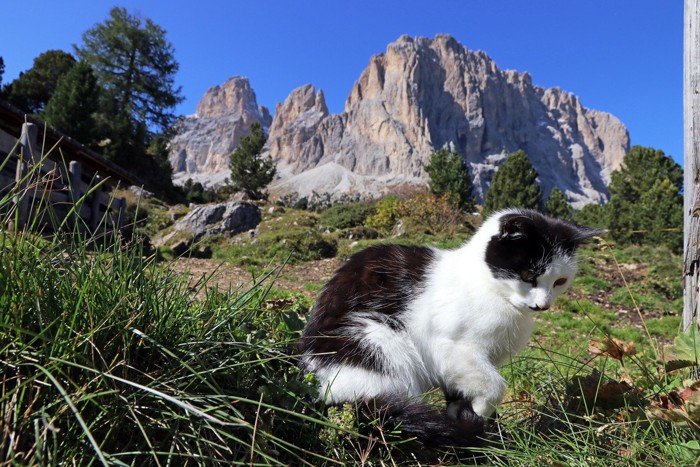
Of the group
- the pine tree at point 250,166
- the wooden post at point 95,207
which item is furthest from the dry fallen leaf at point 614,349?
the pine tree at point 250,166

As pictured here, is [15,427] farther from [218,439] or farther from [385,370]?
[385,370]

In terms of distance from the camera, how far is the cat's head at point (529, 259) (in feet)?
6.00

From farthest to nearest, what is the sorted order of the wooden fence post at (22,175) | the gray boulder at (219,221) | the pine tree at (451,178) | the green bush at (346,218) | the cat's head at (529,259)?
the pine tree at (451,178) → the green bush at (346,218) → the gray boulder at (219,221) → the cat's head at (529,259) → the wooden fence post at (22,175)

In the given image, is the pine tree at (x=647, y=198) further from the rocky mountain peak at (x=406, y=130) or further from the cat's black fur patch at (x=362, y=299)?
the rocky mountain peak at (x=406, y=130)

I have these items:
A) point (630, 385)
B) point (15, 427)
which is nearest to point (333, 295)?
point (15, 427)

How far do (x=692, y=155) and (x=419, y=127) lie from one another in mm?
101524

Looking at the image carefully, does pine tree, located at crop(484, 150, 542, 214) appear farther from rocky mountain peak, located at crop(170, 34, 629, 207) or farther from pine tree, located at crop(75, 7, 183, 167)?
rocky mountain peak, located at crop(170, 34, 629, 207)

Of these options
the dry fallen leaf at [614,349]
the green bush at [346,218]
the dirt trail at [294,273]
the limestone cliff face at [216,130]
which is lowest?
the dirt trail at [294,273]

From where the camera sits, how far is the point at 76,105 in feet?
72.4

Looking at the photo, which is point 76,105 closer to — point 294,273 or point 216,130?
point 294,273

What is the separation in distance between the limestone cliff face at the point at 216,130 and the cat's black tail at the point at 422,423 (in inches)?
4526

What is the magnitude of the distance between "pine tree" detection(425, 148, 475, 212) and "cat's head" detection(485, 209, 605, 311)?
26423 mm

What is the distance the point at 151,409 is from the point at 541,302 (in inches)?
59.6

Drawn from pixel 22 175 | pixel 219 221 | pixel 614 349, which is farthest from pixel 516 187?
pixel 22 175
